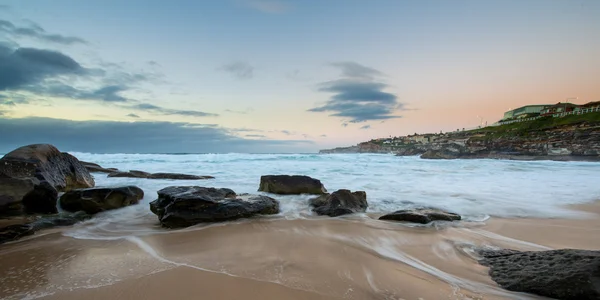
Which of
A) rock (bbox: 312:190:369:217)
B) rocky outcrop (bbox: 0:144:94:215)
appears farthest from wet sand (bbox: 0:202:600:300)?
rocky outcrop (bbox: 0:144:94:215)

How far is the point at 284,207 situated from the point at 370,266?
334cm

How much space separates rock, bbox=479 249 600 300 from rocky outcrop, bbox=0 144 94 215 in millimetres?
7021

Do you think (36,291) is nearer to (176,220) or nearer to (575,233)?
(176,220)

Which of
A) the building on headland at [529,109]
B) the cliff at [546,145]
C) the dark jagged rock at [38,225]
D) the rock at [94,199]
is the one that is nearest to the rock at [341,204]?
the rock at [94,199]

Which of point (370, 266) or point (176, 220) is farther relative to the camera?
point (176, 220)

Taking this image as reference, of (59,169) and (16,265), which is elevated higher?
(59,169)

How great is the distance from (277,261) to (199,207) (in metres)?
2.33

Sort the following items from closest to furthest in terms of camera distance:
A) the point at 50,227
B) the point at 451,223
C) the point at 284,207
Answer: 1. the point at 50,227
2. the point at 451,223
3. the point at 284,207

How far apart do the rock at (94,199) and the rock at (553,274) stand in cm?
665

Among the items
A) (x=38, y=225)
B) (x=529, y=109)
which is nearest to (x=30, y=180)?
(x=38, y=225)

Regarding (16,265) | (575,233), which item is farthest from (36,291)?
(575,233)

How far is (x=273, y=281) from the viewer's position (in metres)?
2.57

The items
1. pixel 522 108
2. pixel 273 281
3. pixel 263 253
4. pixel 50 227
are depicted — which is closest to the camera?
pixel 273 281

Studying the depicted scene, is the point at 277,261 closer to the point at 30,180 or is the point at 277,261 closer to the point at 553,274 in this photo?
the point at 553,274
